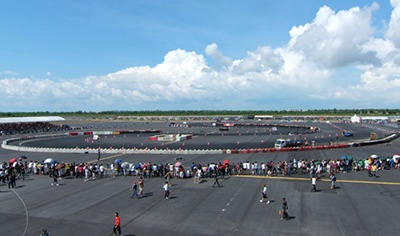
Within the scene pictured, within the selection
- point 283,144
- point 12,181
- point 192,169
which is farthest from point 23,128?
point 192,169

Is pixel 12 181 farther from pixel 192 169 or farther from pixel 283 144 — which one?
pixel 283 144

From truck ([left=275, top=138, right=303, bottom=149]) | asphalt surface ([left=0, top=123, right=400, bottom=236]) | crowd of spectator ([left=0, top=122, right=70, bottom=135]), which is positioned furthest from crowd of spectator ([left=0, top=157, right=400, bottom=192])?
crowd of spectator ([left=0, top=122, right=70, bottom=135])

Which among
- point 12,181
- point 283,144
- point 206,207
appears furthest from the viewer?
point 283,144

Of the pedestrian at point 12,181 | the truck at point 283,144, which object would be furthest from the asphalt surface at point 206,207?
the truck at point 283,144

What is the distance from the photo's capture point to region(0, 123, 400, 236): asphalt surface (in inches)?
719

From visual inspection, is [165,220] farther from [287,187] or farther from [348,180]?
[348,180]

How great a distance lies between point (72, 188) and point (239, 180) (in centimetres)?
1414

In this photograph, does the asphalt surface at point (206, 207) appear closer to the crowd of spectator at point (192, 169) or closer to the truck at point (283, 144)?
the crowd of spectator at point (192, 169)

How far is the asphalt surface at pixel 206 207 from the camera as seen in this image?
18.3 metres

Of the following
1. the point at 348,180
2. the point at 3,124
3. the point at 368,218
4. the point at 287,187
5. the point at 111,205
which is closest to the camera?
the point at 368,218

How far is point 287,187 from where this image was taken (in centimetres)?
2738

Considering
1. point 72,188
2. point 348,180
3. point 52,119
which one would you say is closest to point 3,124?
point 52,119

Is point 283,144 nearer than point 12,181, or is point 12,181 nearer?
point 12,181

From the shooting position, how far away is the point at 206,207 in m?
22.1
